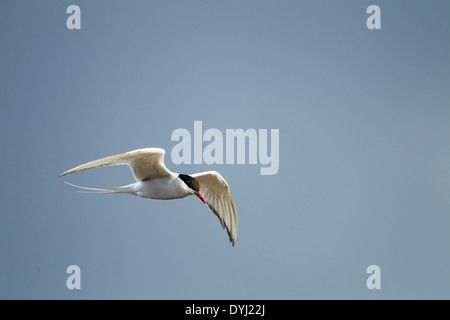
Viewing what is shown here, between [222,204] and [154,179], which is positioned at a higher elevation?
[154,179]

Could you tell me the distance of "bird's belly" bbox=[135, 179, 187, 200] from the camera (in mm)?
→ 2798

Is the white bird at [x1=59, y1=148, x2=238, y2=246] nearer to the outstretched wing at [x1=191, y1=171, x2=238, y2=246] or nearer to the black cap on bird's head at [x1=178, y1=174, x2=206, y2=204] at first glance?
the black cap on bird's head at [x1=178, y1=174, x2=206, y2=204]

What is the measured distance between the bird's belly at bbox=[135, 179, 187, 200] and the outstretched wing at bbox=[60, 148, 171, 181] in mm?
37

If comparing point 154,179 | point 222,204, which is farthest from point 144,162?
point 222,204

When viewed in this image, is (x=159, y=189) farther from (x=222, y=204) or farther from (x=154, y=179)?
(x=222, y=204)

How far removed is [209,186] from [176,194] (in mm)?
384

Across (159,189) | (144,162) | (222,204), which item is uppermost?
(144,162)

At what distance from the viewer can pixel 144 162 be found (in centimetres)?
276

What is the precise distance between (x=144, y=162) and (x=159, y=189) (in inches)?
6.5

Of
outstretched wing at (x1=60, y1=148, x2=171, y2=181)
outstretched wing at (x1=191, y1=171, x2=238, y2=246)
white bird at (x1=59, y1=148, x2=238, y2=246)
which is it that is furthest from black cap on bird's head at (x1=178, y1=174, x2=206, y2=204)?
outstretched wing at (x1=191, y1=171, x2=238, y2=246)

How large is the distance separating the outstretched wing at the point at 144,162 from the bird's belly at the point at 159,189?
0.12ft

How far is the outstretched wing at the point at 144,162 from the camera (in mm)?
2615

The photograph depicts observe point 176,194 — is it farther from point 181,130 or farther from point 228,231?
point 181,130
